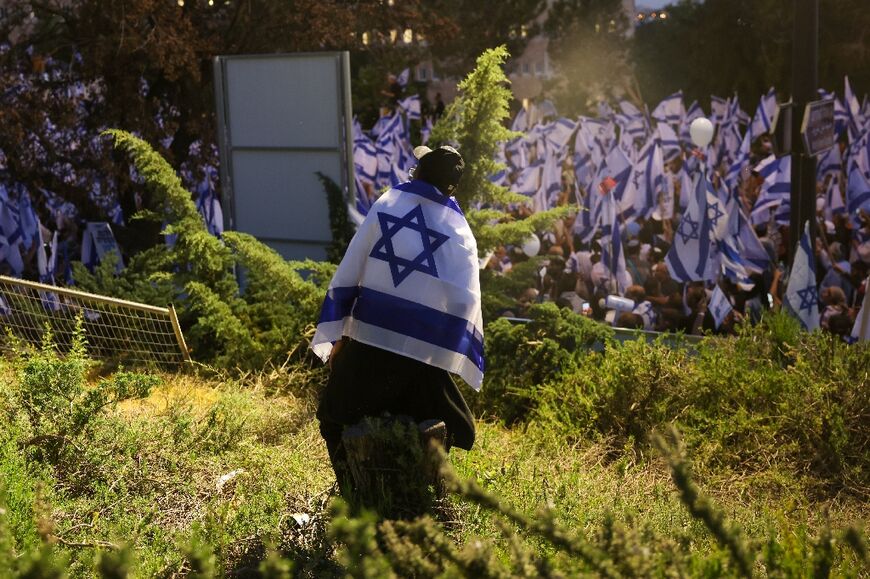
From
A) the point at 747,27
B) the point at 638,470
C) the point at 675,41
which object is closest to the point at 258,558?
the point at 638,470

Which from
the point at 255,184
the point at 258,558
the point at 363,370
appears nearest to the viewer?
the point at 258,558

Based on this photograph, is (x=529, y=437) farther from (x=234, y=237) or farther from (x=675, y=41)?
(x=675, y=41)

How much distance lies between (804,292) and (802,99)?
1429 millimetres

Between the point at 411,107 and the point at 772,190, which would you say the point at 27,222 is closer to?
the point at 411,107

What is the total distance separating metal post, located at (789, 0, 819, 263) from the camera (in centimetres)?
826

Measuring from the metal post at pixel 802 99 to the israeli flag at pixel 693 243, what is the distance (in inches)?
64.7

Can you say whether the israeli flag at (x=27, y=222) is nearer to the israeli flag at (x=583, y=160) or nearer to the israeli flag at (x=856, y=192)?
the israeli flag at (x=583, y=160)

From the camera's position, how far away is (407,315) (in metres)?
4.91

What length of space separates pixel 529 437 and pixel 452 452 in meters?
0.87

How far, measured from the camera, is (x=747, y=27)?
954 inches

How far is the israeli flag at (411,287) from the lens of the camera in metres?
4.91

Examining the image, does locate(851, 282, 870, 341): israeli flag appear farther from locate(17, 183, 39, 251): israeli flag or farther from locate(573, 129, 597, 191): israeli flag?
locate(17, 183, 39, 251): israeli flag

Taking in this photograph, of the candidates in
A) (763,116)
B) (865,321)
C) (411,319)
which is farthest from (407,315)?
(763,116)

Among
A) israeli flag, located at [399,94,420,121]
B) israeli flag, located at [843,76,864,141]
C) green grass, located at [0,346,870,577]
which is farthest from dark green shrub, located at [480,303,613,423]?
israeli flag, located at [399,94,420,121]
